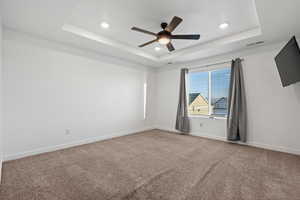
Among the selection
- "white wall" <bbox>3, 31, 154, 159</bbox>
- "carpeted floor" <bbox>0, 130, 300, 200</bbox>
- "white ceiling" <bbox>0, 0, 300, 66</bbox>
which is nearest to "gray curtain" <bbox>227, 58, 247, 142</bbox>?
"carpeted floor" <bbox>0, 130, 300, 200</bbox>

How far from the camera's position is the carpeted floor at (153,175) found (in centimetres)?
168

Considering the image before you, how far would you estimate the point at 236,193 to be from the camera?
1710 mm

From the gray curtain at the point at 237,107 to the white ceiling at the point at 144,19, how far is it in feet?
2.13

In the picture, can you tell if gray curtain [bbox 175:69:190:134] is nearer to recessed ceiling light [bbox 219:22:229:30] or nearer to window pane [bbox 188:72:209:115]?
window pane [bbox 188:72:209:115]

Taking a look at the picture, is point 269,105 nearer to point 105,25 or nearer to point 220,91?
point 220,91

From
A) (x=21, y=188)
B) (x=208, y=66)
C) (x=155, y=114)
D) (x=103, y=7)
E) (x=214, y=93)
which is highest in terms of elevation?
(x=103, y=7)

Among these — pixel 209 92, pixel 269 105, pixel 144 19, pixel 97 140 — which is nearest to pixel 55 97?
pixel 97 140

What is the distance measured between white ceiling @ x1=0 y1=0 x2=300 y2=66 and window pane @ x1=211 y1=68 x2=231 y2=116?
2.88ft

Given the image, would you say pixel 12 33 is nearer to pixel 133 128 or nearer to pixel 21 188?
pixel 21 188

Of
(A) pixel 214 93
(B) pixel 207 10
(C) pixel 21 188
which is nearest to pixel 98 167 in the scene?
(C) pixel 21 188

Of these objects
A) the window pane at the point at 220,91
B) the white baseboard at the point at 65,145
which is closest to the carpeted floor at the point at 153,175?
the white baseboard at the point at 65,145

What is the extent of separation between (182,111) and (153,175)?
298 centimetres

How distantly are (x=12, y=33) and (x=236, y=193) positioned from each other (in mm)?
4702

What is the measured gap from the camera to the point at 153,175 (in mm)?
2100
